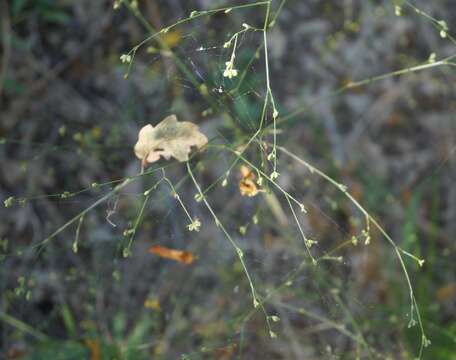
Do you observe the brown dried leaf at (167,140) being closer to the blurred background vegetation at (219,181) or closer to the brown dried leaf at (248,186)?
the brown dried leaf at (248,186)

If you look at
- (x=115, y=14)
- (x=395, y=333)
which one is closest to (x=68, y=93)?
(x=115, y=14)

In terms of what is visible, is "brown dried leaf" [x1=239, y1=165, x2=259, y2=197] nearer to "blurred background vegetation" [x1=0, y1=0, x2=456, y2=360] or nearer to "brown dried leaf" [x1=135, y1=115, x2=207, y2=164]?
"brown dried leaf" [x1=135, y1=115, x2=207, y2=164]

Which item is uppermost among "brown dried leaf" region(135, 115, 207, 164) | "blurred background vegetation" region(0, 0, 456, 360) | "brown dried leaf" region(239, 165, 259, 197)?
"brown dried leaf" region(135, 115, 207, 164)

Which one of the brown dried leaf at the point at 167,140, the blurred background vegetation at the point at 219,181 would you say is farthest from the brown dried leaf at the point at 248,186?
the blurred background vegetation at the point at 219,181

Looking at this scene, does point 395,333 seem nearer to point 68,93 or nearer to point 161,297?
point 161,297

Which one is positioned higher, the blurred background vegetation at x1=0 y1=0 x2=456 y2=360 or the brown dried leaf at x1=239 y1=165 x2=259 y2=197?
the brown dried leaf at x1=239 y1=165 x2=259 y2=197

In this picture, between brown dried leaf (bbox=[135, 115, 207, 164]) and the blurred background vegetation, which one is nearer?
brown dried leaf (bbox=[135, 115, 207, 164])

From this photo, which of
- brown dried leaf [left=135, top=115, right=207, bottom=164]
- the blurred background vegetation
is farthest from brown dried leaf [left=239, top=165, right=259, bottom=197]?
the blurred background vegetation
